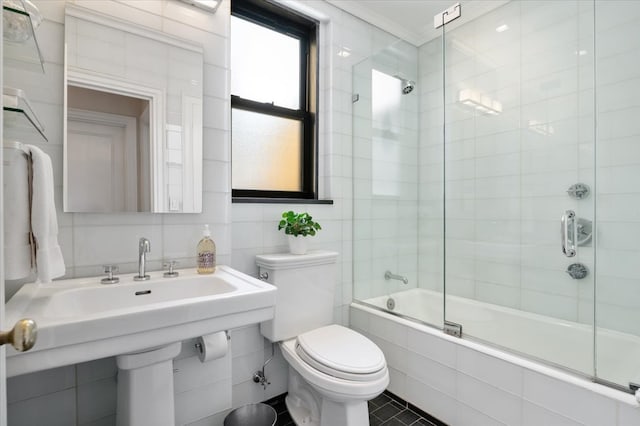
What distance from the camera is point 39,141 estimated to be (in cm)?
116

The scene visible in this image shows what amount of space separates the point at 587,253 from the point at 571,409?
2.20 feet

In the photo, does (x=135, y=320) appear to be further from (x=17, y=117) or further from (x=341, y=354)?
(x=341, y=354)

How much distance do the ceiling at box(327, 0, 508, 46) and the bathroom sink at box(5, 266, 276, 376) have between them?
1.91 meters

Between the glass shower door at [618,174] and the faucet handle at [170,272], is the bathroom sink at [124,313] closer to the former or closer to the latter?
the faucet handle at [170,272]

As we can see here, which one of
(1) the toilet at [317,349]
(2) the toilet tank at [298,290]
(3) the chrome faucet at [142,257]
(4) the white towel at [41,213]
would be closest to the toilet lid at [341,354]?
(1) the toilet at [317,349]

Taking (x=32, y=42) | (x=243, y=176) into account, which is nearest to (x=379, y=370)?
(x=243, y=176)

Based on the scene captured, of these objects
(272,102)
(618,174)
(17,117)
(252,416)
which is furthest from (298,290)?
(618,174)

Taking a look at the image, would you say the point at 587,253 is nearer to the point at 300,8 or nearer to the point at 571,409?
the point at 571,409

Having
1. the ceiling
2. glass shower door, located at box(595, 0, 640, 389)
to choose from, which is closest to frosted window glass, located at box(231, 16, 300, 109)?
the ceiling

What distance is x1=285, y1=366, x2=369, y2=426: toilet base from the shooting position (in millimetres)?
1364

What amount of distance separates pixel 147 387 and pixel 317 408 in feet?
2.82

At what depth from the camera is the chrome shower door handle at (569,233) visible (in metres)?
1.46

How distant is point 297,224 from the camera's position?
178cm

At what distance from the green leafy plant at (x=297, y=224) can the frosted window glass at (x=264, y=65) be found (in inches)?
30.3
